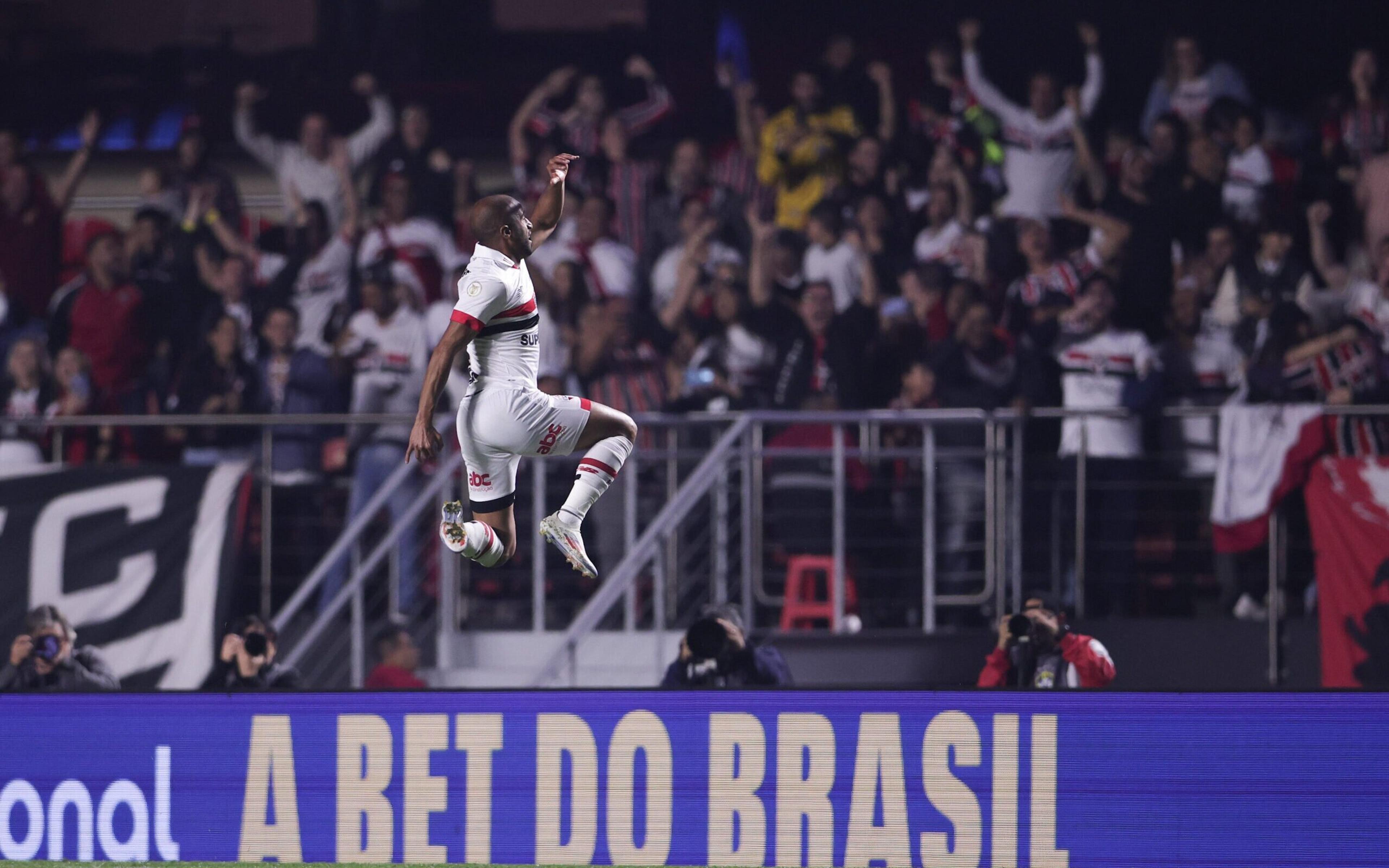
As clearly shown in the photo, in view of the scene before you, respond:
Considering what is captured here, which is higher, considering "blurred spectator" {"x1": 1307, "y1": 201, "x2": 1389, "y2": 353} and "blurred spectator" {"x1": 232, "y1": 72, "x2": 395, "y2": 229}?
"blurred spectator" {"x1": 232, "y1": 72, "x2": 395, "y2": 229}

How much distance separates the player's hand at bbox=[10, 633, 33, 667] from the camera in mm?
9859

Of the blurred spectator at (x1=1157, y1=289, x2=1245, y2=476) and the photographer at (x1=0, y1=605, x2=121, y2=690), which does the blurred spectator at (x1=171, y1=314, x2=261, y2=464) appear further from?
the blurred spectator at (x1=1157, y1=289, x2=1245, y2=476)

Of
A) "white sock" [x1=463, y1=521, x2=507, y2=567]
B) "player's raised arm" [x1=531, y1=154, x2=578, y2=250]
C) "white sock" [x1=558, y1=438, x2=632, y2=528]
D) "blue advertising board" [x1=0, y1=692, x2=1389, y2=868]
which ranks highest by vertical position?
"player's raised arm" [x1=531, y1=154, x2=578, y2=250]

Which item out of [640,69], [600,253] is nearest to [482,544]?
[600,253]

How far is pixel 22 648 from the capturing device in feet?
32.4

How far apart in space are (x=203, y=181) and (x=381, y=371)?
259 cm

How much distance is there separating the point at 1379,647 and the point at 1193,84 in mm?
4242

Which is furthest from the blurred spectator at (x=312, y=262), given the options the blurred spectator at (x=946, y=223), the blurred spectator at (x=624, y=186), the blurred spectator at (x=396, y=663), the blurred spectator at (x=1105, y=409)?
the blurred spectator at (x=1105, y=409)

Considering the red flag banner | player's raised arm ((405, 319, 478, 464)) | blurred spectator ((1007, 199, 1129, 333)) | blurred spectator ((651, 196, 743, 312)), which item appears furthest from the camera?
blurred spectator ((651, 196, 743, 312))

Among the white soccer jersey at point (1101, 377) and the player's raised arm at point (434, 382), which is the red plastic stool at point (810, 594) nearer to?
the white soccer jersey at point (1101, 377)

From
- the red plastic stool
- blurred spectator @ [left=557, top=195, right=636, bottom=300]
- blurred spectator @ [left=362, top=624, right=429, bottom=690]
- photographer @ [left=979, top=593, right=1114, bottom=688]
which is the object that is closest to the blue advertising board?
photographer @ [left=979, top=593, right=1114, bottom=688]

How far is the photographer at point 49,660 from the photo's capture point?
988 centimetres

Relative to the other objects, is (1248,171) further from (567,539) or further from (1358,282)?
(567,539)

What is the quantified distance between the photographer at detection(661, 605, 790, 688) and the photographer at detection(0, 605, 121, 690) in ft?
10.3
